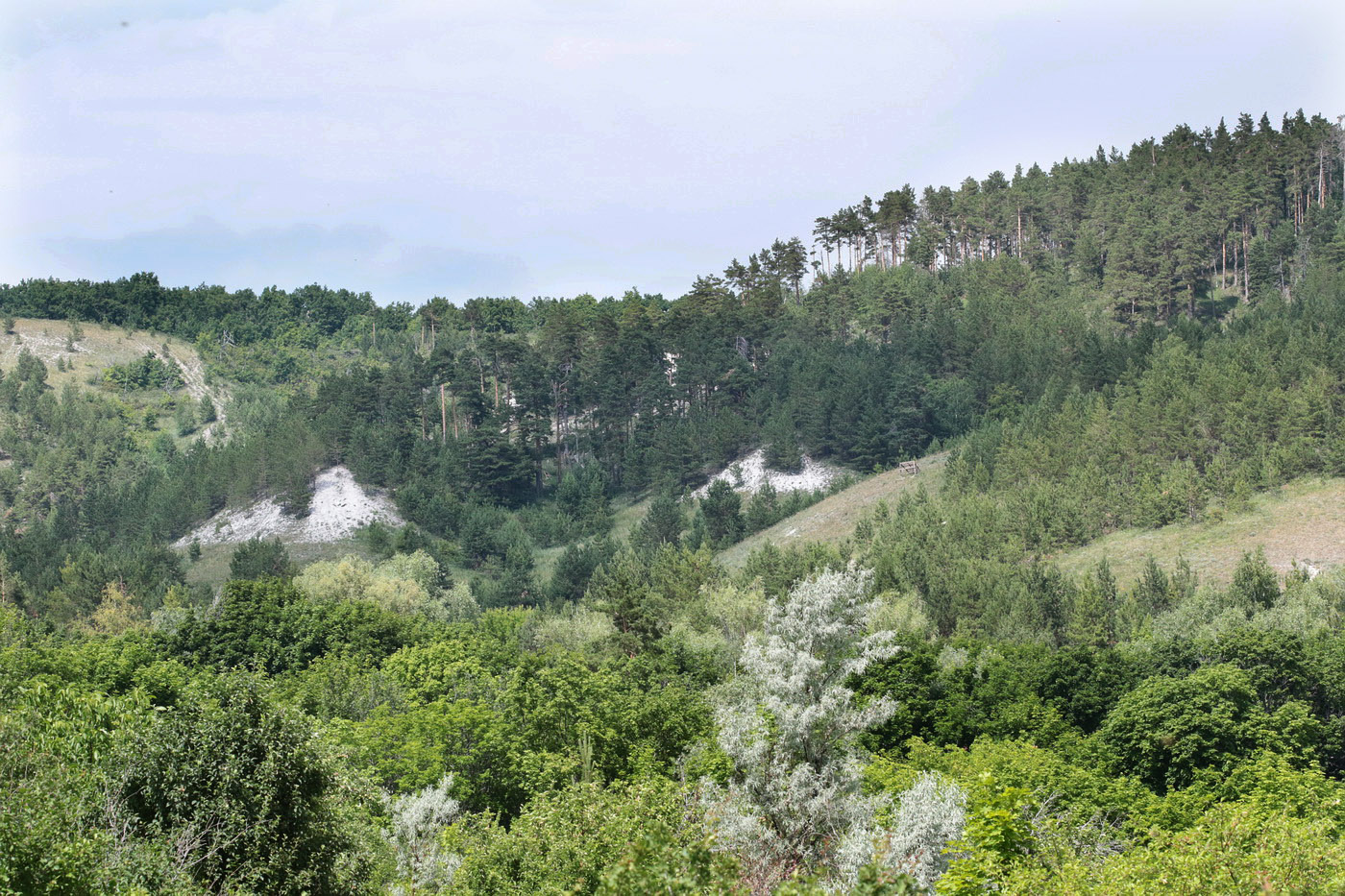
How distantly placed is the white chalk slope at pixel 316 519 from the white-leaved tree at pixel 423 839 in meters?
101

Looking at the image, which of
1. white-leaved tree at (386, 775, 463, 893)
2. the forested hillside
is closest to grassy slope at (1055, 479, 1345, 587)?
the forested hillside

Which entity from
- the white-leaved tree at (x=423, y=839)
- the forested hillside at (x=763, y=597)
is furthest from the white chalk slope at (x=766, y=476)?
the white-leaved tree at (x=423, y=839)

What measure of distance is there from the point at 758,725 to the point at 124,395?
186084mm

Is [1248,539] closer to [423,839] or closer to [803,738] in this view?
[803,738]

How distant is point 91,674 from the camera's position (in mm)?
62719

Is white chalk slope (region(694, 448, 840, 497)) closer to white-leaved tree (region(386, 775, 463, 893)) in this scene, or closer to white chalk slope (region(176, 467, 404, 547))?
white chalk slope (region(176, 467, 404, 547))

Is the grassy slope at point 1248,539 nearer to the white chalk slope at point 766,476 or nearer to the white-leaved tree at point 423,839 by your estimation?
the white chalk slope at point 766,476

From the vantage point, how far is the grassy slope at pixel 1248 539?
3546 inches

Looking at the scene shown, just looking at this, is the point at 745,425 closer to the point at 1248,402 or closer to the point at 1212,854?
the point at 1248,402

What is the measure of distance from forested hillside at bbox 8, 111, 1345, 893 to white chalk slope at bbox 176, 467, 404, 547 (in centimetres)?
233

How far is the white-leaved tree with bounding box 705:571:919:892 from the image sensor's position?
37531mm

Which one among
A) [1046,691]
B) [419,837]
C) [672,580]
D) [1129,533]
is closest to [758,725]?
[419,837]

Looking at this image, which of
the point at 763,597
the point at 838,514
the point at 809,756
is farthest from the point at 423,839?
the point at 838,514

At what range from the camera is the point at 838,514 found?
127 meters
